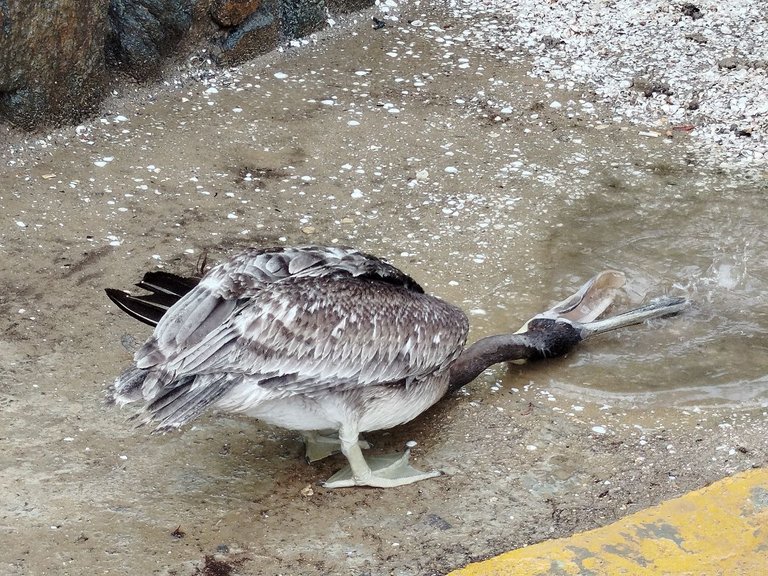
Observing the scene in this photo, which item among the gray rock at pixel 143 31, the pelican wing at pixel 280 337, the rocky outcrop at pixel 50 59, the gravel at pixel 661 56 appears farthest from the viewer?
the gray rock at pixel 143 31

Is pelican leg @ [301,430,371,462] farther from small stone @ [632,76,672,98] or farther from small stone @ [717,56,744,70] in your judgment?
small stone @ [717,56,744,70]

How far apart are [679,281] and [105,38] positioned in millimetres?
3954

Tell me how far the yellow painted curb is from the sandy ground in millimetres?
111

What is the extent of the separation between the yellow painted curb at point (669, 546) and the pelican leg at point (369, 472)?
580mm

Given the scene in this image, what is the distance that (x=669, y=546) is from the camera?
3.80 m

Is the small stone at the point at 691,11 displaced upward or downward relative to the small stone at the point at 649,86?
upward

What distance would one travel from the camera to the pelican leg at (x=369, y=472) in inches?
167

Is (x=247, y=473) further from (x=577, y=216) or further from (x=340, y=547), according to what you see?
(x=577, y=216)

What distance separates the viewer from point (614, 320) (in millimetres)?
5195

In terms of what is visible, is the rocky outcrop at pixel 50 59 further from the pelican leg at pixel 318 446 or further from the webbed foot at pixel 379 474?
the webbed foot at pixel 379 474

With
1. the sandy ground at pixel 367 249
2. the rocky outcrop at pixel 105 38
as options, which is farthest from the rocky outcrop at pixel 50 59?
the sandy ground at pixel 367 249

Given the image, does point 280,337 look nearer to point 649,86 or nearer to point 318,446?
point 318,446

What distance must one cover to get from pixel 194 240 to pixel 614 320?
225cm

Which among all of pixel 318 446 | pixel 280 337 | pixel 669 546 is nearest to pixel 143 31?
pixel 318 446
